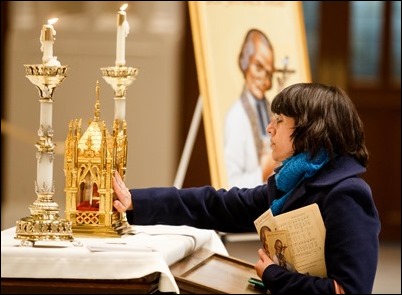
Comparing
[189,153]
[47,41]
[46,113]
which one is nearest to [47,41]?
[47,41]

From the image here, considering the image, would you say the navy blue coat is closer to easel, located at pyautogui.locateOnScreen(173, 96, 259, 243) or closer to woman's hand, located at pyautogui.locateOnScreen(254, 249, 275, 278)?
woman's hand, located at pyautogui.locateOnScreen(254, 249, 275, 278)

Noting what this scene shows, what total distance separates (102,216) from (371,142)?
19.9ft

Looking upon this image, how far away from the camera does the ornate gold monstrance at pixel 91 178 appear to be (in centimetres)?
280

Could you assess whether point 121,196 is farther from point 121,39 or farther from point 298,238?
point 298,238

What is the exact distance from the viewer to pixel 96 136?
9.23 ft

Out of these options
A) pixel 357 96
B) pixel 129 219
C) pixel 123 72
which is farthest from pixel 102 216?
pixel 357 96

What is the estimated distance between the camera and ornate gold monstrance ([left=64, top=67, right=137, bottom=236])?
280 cm

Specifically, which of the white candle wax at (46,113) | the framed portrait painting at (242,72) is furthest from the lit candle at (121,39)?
the framed portrait painting at (242,72)

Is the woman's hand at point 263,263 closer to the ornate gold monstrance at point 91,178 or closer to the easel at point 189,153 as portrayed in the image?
the ornate gold monstrance at point 91,178

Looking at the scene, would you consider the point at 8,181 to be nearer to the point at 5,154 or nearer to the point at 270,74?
the point at 5,154

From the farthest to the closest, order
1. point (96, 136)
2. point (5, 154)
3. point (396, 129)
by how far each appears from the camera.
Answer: point (396, 129) → point (5, 154) → point (96, 136)

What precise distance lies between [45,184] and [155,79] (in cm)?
515

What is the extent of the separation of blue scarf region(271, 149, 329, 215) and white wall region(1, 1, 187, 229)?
16.2 feet

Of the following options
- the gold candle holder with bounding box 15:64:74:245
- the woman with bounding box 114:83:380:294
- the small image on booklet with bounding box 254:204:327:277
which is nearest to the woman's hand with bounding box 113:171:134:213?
the woman with bounding box 114:83:380:294
